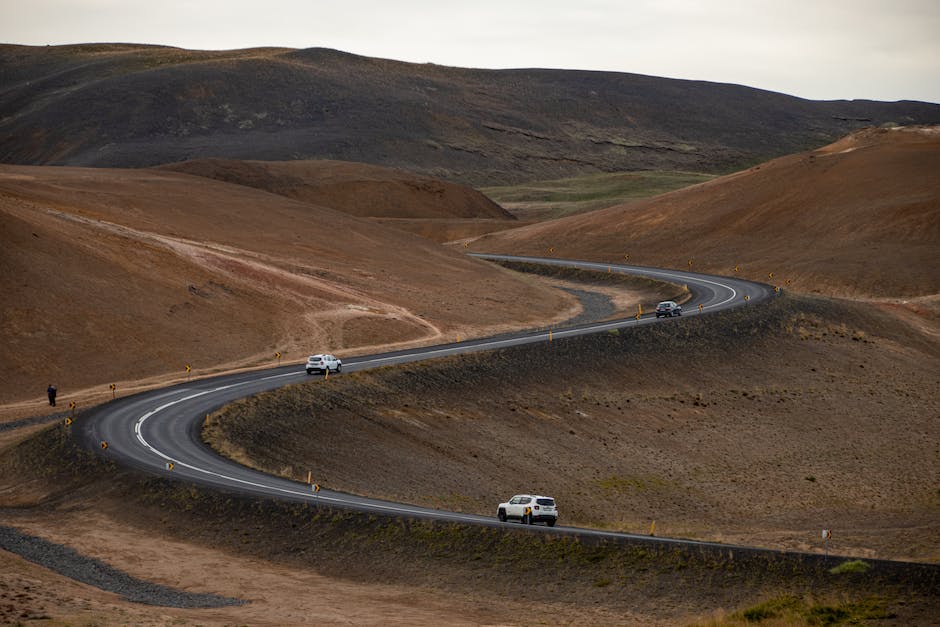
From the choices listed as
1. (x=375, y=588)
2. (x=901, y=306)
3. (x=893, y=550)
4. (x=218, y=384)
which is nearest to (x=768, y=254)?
(x=901, y=306)

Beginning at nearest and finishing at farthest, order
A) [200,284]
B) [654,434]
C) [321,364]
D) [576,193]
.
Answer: [654,434], [321,364], [200,284], [576,193]

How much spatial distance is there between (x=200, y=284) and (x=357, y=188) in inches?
3049

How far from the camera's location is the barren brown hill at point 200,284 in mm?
61344

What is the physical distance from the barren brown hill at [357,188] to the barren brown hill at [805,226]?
1739 cm

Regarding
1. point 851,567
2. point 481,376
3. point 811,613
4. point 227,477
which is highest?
point 851,567

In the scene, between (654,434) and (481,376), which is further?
(481,376)

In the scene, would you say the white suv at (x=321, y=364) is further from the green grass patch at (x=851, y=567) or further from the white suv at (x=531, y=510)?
the green grass patch at (x=851, y=567)

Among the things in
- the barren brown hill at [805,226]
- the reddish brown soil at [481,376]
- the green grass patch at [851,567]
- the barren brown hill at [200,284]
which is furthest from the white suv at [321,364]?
the barren brown hill at [805,226]

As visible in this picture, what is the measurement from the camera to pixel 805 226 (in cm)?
11400

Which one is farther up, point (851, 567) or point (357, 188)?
point (357, 188)

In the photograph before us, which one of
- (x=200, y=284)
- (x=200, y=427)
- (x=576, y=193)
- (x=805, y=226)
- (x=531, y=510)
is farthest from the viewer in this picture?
(x=576, y=193)

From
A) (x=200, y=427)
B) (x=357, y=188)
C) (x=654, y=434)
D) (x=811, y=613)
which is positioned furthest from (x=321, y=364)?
(x=357, y=188)

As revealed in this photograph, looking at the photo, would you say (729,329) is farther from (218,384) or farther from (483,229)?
(483,229)

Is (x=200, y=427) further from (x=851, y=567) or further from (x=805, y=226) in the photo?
(x=805, y=226)
